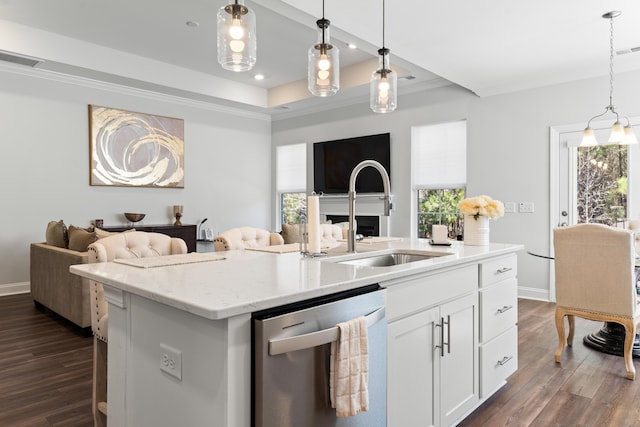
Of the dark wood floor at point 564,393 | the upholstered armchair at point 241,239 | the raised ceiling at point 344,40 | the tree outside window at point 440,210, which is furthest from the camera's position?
the tree outside window at point 440,210

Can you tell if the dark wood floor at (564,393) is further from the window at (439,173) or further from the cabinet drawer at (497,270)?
the window at (439,173)

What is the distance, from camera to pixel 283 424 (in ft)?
3.88

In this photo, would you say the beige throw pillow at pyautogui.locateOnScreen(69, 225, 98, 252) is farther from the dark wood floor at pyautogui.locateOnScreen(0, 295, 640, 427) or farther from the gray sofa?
Result: the dark wood floor at pyautogui.locateOnScreen(0, 295, 640, 427)

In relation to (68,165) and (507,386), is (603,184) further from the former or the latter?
(68,165)

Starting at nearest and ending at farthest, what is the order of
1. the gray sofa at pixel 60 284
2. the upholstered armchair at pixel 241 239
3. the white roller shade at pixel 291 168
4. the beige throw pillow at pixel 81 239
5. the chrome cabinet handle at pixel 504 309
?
the chrome cabinet handle at pixel 504 309
the upholstered armchair at pixel 241 239
the gray sofa at pixel 60 284
the beige throw pillow at pixel 81 239
the white roller shade at pixel 291 168

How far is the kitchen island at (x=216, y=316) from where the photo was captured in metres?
1.11

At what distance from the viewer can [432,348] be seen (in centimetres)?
184

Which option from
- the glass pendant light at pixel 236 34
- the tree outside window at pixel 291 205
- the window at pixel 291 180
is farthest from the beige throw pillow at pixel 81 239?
the tree outside window at pixel 291 205

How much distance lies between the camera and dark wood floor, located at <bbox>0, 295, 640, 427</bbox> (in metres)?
2.20

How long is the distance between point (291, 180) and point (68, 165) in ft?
11.7

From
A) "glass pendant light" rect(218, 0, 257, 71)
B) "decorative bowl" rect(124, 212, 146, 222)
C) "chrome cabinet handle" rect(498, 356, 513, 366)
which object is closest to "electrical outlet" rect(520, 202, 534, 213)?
"chrome cabinet handle" rect(498, 356, 513, 366)

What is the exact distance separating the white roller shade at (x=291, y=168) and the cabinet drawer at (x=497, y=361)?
5.25 metres

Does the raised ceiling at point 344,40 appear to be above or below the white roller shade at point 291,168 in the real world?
above

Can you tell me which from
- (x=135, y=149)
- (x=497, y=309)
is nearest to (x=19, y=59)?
(x=135, y=149)
